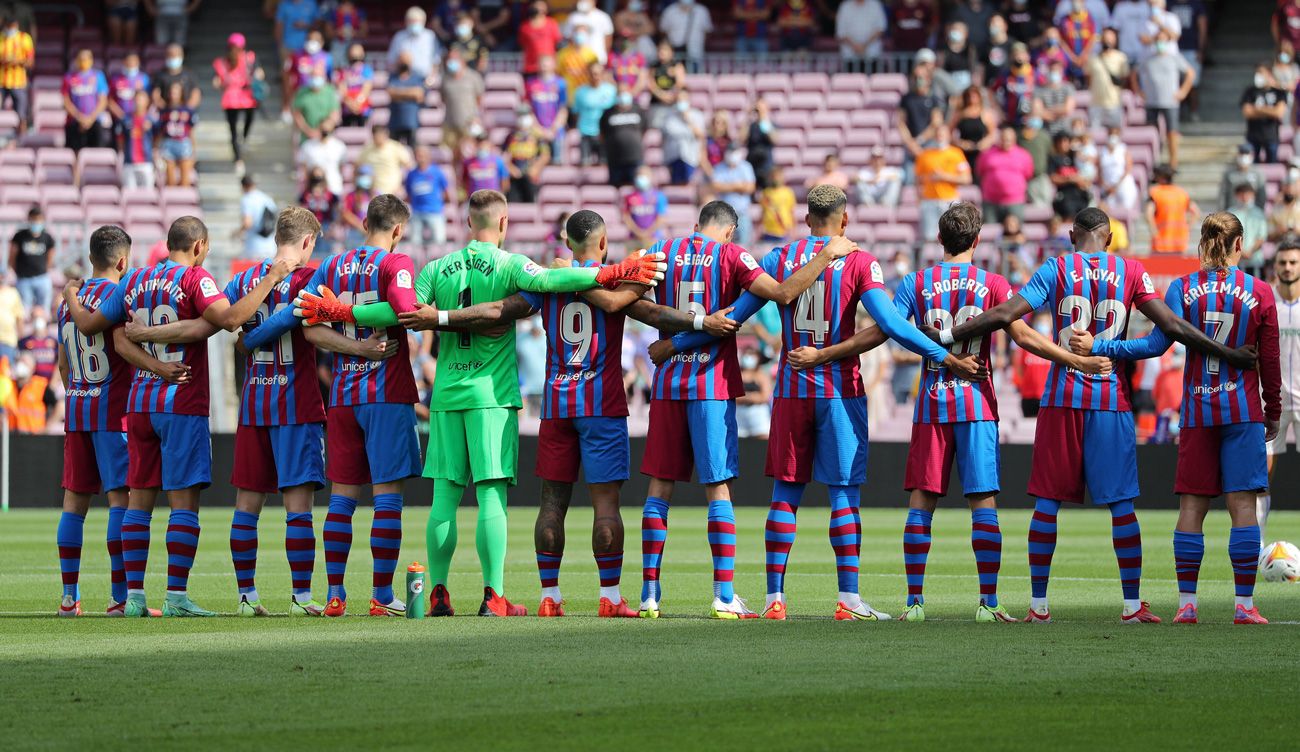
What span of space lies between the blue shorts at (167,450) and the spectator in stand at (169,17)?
23.1 metres

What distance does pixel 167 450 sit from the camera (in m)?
11.5

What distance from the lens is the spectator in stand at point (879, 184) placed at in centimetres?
2831

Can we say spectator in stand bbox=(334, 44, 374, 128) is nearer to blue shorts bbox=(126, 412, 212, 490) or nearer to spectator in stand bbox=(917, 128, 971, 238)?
spectator in stand bbox=(917, 128, 971, 238)

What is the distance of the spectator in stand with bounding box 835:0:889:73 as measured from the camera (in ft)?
105

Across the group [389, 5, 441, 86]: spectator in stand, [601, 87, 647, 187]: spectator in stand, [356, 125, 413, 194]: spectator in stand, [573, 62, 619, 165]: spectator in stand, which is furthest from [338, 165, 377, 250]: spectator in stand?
[389, 5, 441, 86]: spectator in stand

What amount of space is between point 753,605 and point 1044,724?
4998 millimetres

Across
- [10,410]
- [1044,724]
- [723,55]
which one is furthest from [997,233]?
[1044,724]

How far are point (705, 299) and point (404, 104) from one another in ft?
65.1

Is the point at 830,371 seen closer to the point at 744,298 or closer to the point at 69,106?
the point at 744,298

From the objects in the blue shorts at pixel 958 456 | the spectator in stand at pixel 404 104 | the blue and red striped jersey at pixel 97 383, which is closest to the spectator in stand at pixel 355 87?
the spectator in stand at pixel 404 104

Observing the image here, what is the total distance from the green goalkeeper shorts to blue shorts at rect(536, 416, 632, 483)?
0.19 meters

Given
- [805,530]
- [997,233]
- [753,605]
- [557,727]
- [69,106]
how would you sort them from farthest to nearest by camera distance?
[69,106] → [997,233] → [805,530] → [753,605] → [557,727]

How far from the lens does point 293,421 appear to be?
37.3ft

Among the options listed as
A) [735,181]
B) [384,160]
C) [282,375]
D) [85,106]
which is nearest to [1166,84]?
[735,181]
